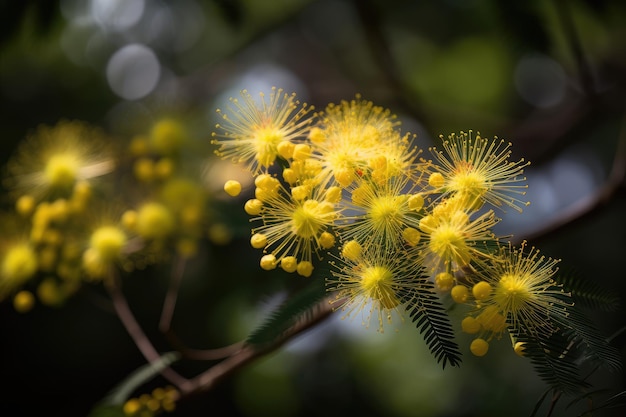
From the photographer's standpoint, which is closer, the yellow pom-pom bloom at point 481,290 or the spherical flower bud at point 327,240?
the yellow pom-pom bloom at point 481,290

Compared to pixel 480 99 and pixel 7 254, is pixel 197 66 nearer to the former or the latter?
pixel 480 99

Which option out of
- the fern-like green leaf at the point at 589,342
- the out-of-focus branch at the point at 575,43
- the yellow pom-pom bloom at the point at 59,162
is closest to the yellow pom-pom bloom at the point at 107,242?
the yellow pom-pom bloom at the point at 59,162

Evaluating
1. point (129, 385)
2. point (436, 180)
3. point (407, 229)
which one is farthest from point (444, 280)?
point (129, 385)

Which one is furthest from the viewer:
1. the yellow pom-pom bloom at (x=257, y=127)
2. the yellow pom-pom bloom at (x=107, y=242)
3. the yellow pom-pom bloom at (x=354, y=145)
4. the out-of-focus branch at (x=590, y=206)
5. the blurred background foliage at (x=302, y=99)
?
the blurred background foliage at (x=302, y=99)

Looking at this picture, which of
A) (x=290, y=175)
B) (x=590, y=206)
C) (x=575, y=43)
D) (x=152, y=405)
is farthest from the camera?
(x=575, y=43)

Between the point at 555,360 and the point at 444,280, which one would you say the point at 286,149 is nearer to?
the point at 444,280

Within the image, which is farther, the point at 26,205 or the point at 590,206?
the point at 26,205

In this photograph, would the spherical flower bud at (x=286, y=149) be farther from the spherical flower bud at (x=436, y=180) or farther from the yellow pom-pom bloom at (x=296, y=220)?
the spherical flower bud at (x=436, y=180)
